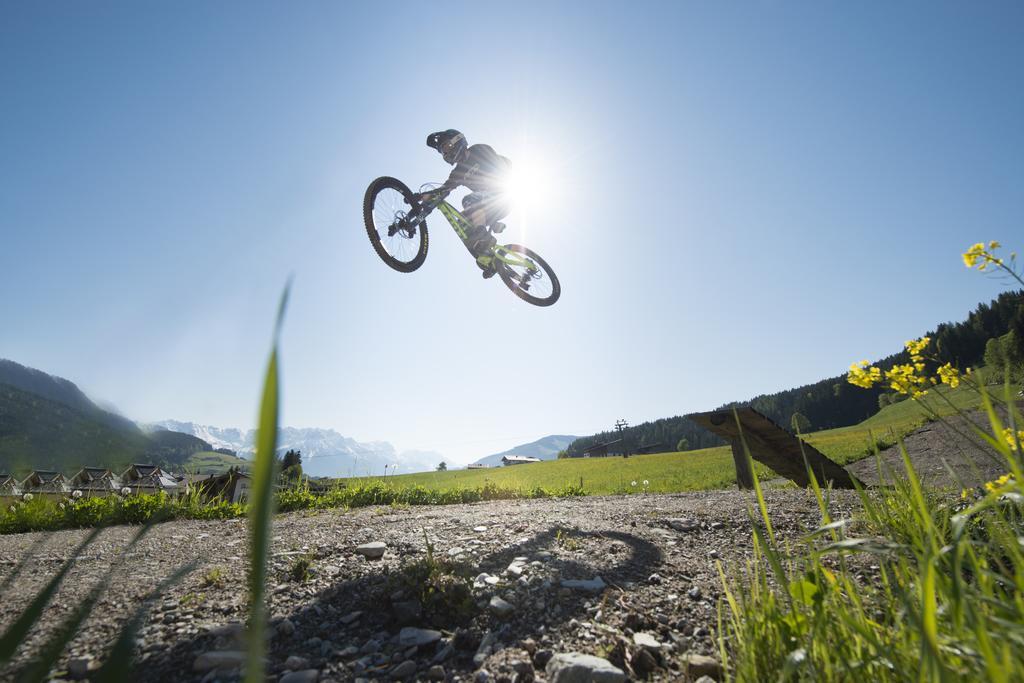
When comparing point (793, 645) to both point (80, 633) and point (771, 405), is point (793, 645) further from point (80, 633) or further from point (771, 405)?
point (771, 405)

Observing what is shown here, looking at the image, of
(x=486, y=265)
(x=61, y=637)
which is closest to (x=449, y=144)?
(x=486, y=265)

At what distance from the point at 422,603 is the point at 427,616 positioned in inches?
3.6

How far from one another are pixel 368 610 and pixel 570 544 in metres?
1.56

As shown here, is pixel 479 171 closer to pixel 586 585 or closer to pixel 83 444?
pixel 586 585

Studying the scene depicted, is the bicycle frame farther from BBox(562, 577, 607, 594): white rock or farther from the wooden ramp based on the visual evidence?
BBox(562, 577, 607, 594): white rock

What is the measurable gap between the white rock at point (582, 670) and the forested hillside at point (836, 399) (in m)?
63.3

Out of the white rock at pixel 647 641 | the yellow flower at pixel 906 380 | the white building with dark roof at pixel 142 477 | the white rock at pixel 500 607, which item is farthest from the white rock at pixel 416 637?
the yellow flower at pixel 906 380

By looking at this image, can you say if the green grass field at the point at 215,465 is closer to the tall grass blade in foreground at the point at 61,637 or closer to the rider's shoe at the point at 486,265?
the tall grass blade in foreground at the point at 61,637

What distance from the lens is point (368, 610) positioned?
9.63ft

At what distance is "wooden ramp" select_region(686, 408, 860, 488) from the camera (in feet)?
20.9

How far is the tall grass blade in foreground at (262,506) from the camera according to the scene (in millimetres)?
453

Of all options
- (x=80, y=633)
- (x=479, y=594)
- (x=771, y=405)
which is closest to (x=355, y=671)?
(x=479, y=594)

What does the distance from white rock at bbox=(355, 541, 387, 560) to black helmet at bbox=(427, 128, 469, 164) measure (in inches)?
279

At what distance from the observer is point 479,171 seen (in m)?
9.23
